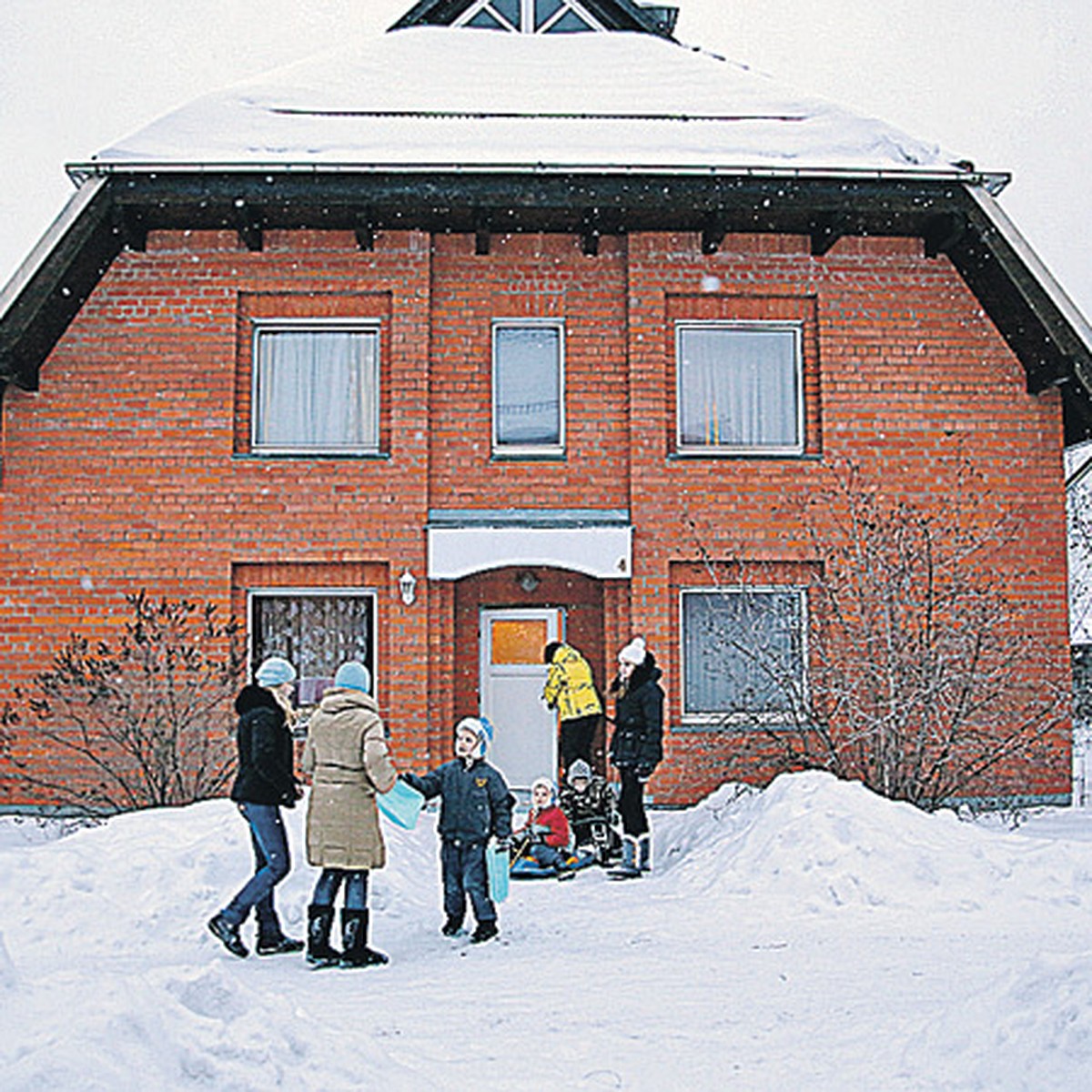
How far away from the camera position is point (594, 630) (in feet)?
43.4

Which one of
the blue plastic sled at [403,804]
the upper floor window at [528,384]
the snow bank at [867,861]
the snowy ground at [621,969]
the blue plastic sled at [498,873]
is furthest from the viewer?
the upper floor window at [528,384]

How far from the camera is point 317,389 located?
41.8 ft

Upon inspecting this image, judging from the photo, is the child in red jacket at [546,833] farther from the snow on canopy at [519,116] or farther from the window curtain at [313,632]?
the snow on canopy at [519,116]

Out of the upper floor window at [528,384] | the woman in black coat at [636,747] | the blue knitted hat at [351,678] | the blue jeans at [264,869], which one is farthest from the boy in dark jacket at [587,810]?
the upper floor window at [528,384]

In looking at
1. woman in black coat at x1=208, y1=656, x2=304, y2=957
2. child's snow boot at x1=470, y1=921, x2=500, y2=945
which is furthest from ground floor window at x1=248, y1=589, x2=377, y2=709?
child's snow boot at x1=470, y1=921, x2=500, y2=945

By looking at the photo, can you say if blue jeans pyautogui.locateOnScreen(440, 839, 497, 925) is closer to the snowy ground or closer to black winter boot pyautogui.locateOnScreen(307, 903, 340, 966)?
the snowy ground

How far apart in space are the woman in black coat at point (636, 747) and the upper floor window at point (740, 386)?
367cm

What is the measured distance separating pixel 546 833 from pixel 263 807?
324cm

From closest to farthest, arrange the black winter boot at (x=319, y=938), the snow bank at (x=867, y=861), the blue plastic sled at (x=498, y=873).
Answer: the black winter boot at (x=319, y=938) < the blue plastic sled at (x=498, y=873) < the snow bank at (x=867, y=861)

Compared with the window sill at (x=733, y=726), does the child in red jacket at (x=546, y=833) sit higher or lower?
lower

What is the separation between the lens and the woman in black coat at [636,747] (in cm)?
957

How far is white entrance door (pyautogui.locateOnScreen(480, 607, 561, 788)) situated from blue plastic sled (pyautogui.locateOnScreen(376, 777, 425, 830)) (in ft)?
19.5

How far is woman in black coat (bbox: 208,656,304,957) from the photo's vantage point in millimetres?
6945

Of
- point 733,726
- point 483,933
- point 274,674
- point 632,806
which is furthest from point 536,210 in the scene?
point 483,933
